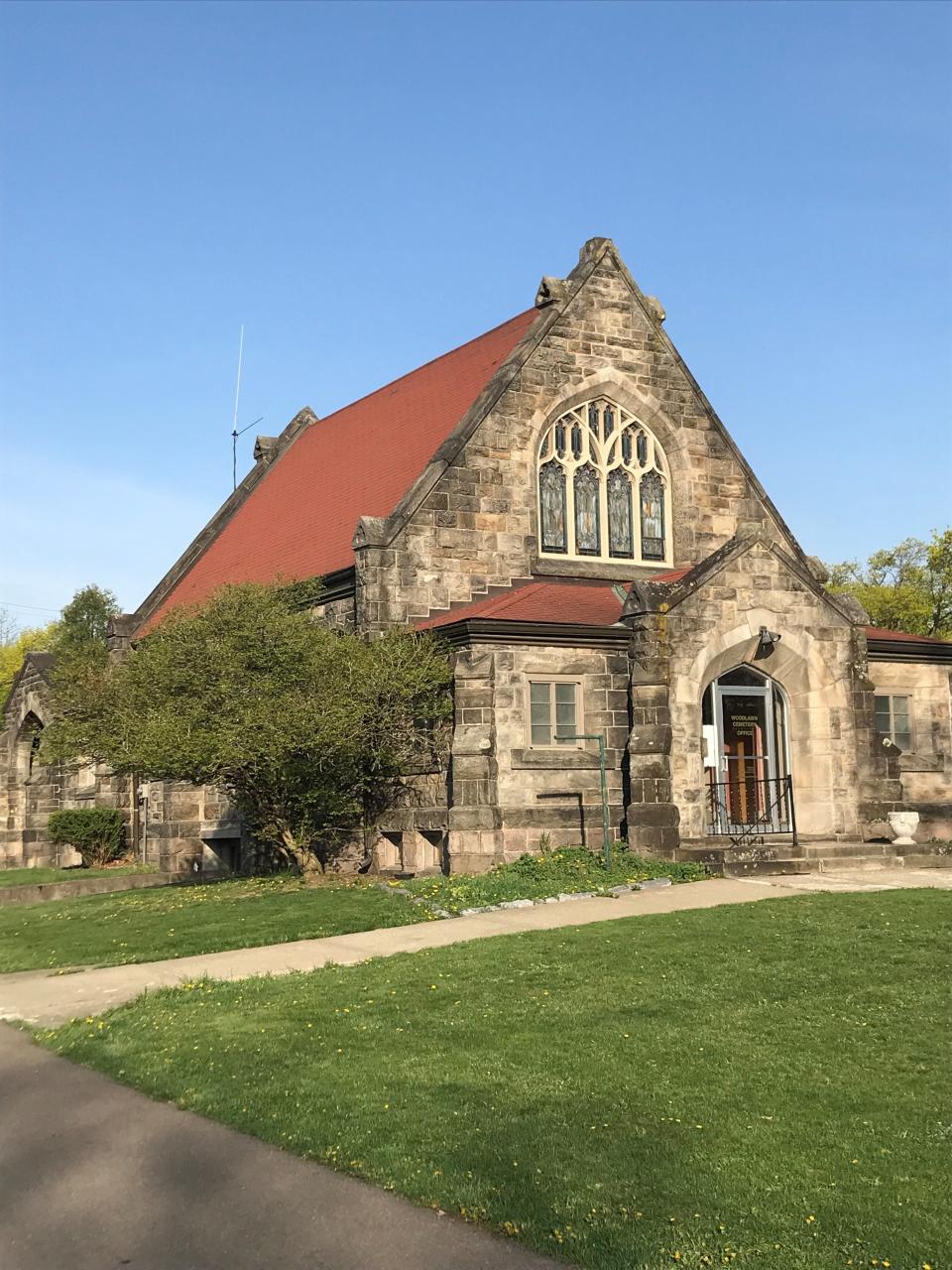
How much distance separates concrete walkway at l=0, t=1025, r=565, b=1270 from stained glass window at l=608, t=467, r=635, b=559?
1905cm

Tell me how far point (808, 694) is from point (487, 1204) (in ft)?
56.0

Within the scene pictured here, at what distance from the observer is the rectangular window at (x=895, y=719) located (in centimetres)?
2453

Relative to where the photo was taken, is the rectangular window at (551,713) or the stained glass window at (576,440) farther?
the stained glass window at (576,440)

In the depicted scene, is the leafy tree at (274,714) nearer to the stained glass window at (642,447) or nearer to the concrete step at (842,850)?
the concrete step at (842,850)

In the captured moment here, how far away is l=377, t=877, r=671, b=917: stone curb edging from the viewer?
16078mm

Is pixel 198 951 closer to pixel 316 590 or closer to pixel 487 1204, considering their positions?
pixel 487 1204

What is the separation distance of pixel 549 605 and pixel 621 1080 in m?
14.7

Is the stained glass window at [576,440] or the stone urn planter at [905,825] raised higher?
the stained glass window at [576,440]

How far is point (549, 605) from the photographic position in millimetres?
22031

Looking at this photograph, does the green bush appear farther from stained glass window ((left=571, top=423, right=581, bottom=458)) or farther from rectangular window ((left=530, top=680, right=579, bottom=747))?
stained glass window ((left=571, top=423, right=581, bottom=458))

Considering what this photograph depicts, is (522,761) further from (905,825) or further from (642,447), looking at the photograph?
(642,447)

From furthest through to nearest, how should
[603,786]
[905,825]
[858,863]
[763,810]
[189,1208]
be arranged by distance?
[763,810] → [905,825] → [858,863] → [603,786] → [189,1208]

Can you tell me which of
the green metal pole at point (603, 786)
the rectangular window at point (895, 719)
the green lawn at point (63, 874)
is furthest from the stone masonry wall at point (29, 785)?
the rectangular window at point (895, 719)

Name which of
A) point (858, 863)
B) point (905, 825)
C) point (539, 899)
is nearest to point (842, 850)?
point (858, 863)
